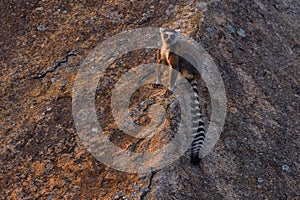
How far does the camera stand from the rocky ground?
6387 millimetres

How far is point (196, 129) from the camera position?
21.6ft

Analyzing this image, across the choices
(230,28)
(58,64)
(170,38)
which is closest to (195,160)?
(170,38)

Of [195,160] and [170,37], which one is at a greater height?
[170,37]

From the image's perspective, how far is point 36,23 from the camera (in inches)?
359

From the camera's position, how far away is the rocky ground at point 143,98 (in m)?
6.39

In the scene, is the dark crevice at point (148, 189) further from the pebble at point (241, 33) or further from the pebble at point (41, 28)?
the pebble at point (41, 28)

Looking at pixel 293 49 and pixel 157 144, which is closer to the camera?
pixel 157 144

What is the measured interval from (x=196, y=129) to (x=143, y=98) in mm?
988

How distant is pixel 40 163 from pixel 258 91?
137 inches

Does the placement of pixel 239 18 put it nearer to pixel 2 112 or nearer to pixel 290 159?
pixel 290 159

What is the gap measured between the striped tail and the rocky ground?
145 millimetres

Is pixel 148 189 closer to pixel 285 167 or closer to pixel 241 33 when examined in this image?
pixel 285 167

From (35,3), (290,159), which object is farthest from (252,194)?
(35,3)

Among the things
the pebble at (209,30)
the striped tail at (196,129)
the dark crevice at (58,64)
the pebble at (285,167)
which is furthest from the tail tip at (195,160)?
the dark crevice at (58,64)
